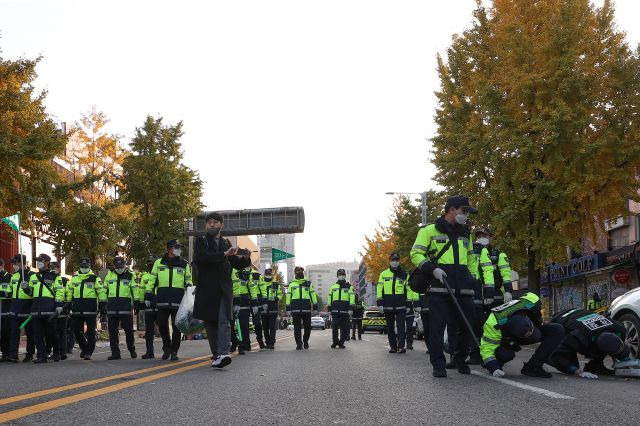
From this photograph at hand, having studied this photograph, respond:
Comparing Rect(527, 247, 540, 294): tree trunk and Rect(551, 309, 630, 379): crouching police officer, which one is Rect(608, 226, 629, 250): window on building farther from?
Rect(551, 309, 630, 379): crouching police officer

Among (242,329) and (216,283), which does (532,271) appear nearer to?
(242,329)

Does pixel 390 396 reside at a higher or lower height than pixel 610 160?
lower

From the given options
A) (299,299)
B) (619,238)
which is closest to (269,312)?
(299,299)

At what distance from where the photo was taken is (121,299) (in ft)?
47.1

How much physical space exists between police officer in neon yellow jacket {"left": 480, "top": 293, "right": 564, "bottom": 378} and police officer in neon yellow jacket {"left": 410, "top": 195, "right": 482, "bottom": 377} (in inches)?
19.4

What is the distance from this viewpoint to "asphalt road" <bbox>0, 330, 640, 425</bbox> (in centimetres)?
524

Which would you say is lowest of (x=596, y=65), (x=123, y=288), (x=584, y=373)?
(x=584, y=373)

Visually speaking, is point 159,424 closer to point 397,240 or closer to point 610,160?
point 610,160

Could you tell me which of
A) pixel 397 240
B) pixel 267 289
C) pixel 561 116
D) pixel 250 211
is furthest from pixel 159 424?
pixel 250 211

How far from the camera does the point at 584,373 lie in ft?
28.5

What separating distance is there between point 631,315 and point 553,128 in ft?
42.7

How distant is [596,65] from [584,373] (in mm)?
16245

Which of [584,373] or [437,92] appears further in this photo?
[437,92]

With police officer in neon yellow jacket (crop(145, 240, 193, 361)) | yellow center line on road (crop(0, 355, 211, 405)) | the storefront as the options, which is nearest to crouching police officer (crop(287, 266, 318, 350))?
police officer in neon yellow jacket (crop(145, 240, 193, 361))
